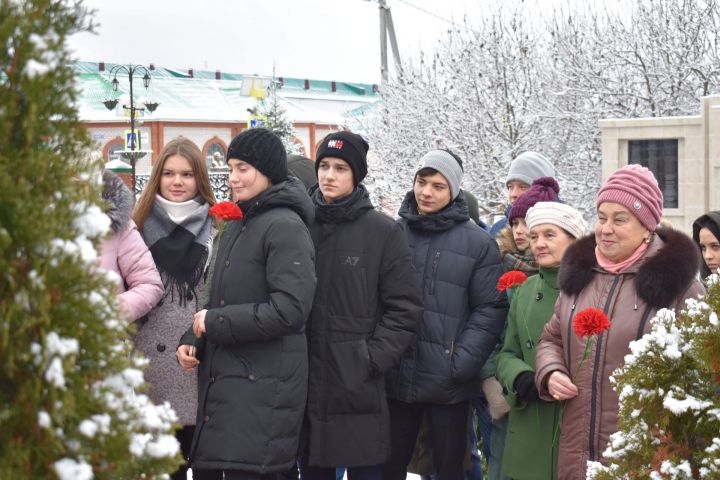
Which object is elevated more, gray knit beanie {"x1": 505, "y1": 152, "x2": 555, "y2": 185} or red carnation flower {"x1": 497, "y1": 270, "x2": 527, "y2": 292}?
gray knit beanie {"x1": 505, "y1": 152, "x2": 555, "y2": 185}

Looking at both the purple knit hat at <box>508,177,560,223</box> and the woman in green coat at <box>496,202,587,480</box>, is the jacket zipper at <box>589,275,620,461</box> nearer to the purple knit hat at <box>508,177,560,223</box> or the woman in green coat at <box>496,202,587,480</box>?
the woman in green coat at <box>496,202,587,480</box>

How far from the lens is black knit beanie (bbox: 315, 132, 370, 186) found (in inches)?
189

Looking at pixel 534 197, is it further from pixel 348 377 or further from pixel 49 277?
pixel 49 277

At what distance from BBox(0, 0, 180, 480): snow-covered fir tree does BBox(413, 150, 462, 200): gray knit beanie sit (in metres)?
3.36

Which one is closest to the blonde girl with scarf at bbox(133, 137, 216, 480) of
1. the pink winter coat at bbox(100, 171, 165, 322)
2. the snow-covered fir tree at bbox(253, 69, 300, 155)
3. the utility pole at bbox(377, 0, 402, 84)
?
the pink winter coat at bbox(100, 171, 165, 322)

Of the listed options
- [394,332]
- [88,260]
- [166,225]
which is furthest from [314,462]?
[88,260]

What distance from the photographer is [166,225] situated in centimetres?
487

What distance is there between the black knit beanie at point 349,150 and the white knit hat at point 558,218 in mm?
869

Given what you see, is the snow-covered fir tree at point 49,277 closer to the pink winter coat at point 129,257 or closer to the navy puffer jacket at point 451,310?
the pink winter coat at point 129,257

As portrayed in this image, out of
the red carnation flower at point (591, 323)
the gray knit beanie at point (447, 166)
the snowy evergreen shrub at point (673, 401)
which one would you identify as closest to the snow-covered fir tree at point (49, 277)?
the snowy evergreen shrub at point (673, 401)

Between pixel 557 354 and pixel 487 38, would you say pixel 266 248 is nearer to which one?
pixel 557 354

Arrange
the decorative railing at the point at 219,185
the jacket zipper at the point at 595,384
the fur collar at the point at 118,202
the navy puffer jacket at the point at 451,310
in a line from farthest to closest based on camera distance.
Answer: the decorative railing at the point at 219,185
the navy puffer jacket at the point at 451,310
the fur collar at the point at 118,202
the jacket zipper at the point at 595,384

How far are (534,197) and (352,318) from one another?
51.4 inches

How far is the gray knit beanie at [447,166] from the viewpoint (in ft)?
16.9
